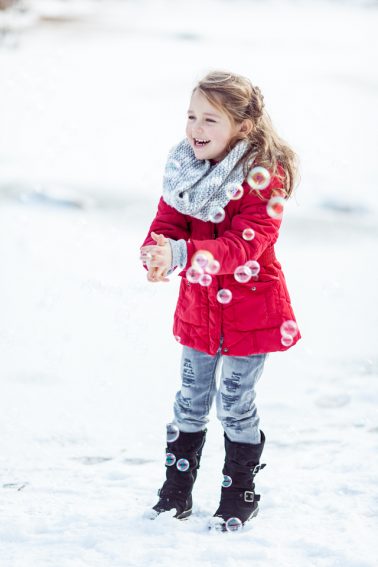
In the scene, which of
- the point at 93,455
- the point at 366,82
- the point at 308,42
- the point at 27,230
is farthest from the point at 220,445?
the point at 308,42

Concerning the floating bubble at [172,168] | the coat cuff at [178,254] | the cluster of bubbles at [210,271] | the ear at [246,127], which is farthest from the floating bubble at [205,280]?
the ear at [246,127]

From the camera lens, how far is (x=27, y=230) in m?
6.86

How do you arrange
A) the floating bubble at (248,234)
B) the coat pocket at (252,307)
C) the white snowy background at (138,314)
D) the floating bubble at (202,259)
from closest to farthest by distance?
1. the floating bubble at (202,259)
2. the floating bubble at (248,234)
3. the coat pocket at (252,307)
4. the white snowy background at (138,314)

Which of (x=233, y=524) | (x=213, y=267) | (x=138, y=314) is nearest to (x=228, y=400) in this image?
(x=233, y=524)

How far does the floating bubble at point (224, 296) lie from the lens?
229 centimetres

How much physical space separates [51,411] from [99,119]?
24.0 feet

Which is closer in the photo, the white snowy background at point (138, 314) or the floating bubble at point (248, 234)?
the floating bubble at point (248, 234)

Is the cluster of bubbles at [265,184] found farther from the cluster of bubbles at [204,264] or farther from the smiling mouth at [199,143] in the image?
the cluster of bubbles at [204,264]

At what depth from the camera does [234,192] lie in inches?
88.8

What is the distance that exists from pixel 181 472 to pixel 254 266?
2.54 feet

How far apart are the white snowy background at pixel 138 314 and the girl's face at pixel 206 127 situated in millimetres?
200

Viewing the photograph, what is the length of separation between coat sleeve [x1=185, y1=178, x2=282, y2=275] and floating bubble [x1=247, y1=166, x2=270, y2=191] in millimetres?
19

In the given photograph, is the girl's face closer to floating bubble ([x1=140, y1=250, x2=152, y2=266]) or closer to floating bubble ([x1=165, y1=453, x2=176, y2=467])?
floating bubble ([x1=140, y1=250, x2=152, y2=266])

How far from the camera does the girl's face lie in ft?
7.50
